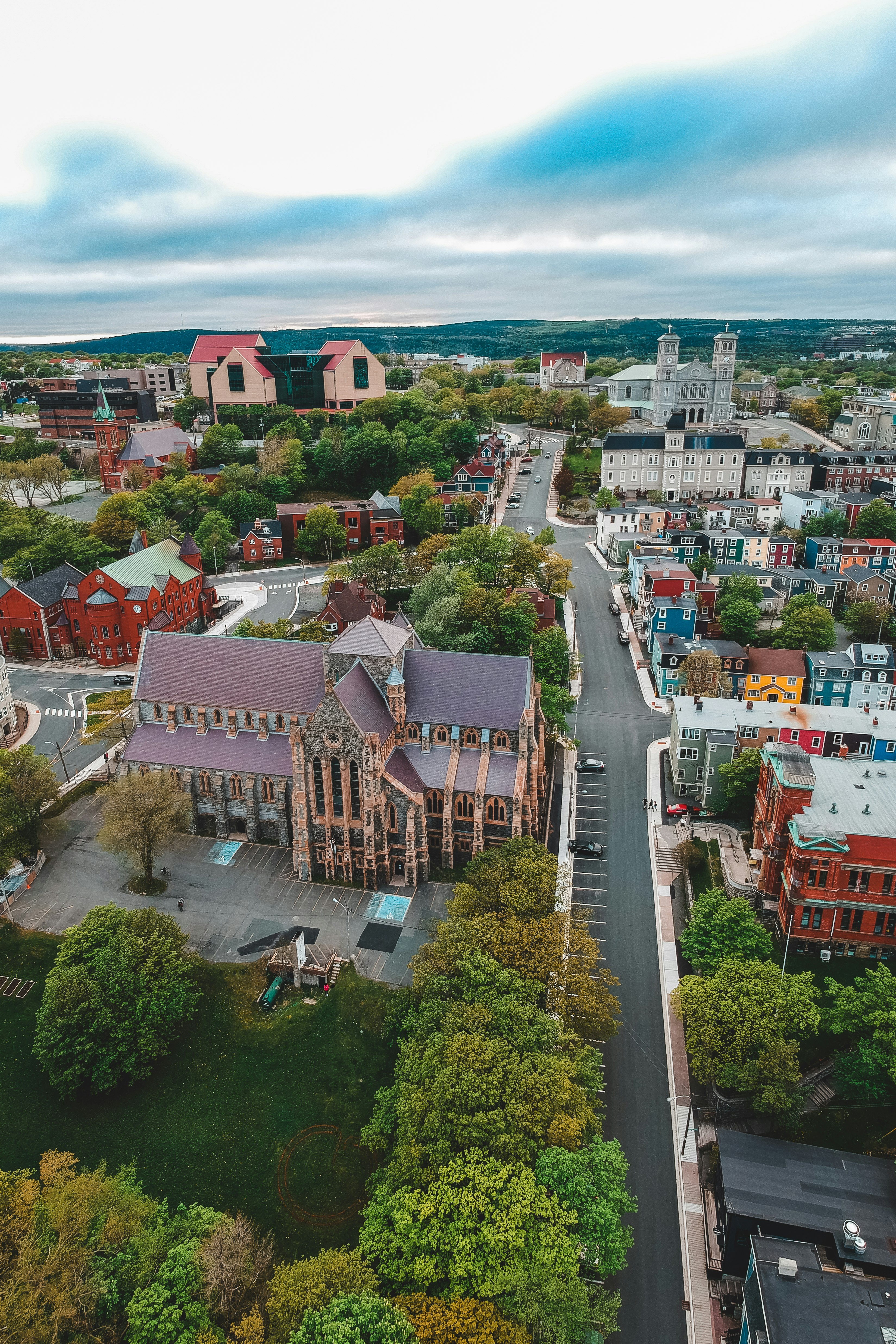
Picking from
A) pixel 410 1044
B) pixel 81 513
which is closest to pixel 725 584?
pixel 410 1044

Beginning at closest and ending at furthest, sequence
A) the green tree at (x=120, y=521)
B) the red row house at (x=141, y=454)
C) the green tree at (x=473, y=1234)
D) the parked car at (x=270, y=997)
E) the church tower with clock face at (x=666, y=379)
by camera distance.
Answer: the green tree at (x=473, y=1234) → the parked car at (x=270, y=997) → the green tree at (x=120, y=521) → the red row house at (x=141, y=454) → the church tower with clock face at (x=666, y=379)

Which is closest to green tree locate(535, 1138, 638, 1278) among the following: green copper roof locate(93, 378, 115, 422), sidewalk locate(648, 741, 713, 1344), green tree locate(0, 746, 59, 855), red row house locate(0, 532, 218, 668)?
sidewalk locate(648, 741, 713, 1344)

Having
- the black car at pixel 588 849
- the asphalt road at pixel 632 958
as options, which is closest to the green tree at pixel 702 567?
the asphalt road at pixel 632 958

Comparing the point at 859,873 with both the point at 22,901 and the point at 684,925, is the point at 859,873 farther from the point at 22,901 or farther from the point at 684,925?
the point at 22,901

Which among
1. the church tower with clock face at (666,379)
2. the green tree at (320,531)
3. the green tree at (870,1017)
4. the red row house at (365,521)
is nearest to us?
the green tree at (870,1017)

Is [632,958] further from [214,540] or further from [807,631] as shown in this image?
[214,540]

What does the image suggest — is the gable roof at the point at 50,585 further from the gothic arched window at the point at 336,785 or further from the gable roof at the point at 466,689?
the gothic arched window at the point at 336,785

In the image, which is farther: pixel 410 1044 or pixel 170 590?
pixel 170 590
